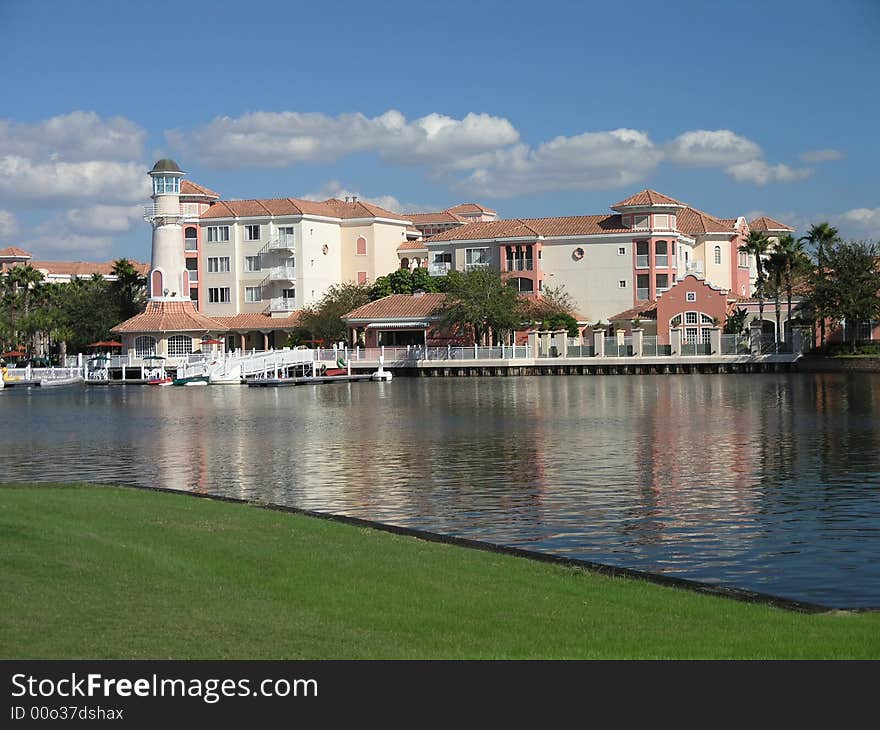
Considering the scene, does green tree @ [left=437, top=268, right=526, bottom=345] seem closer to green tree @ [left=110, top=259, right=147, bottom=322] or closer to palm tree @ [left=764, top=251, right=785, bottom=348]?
palm tree @ [left=764, top=251, right=785, bottom=348]

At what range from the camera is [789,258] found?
3688 inches

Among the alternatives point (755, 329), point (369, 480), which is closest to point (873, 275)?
point (755, 329)

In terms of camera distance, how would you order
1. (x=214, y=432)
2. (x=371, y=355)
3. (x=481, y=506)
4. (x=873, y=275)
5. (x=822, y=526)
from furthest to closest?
1. (x=371, y=355)
2. (x=873, y=275)
3. (x=214, y=432)
4. (x=481, y=506)
5. (x=822, y=526)

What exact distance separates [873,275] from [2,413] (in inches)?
2302

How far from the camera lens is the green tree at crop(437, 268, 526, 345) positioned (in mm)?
98688

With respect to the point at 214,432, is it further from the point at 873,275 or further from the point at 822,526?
the point at 873,275

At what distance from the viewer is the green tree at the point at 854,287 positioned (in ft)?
284

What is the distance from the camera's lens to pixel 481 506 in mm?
23859

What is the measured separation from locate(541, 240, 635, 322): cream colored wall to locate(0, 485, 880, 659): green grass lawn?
92.4 m

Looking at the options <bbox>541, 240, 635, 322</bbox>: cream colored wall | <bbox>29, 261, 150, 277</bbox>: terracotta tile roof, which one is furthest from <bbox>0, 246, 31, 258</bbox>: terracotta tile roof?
<bbox>541, 240, 635, 322</bbox>: cream colored wall

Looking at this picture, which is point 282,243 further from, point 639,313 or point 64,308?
point 639,313

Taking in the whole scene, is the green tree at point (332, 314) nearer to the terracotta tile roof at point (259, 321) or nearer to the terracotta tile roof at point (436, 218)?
the terracotta tile roof at point (259, 321)

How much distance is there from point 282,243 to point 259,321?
7.55 meters
